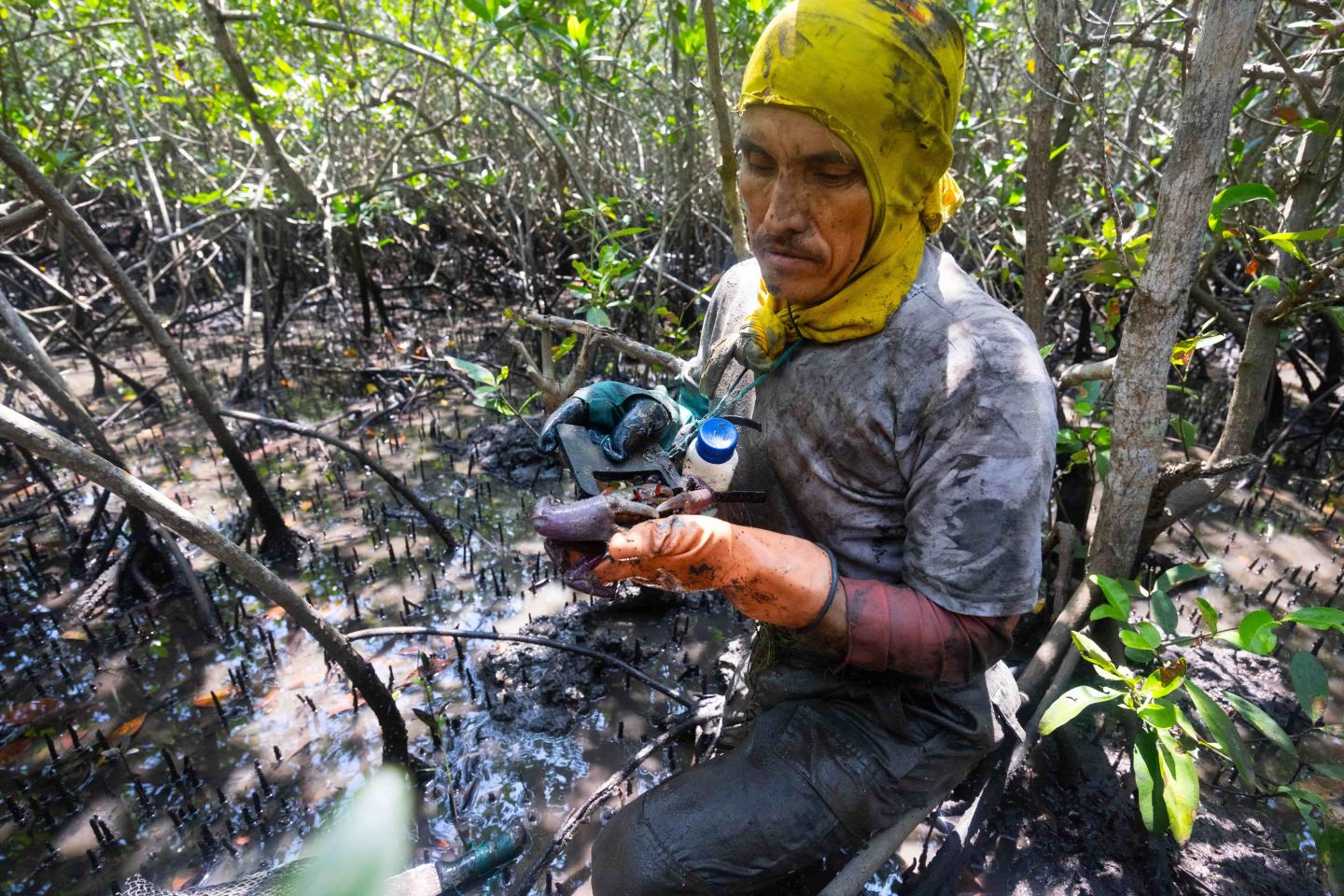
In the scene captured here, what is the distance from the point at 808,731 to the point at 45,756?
3207mm

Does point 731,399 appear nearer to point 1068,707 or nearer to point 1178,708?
point 1068,707

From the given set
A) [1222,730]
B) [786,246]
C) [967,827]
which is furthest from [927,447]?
[967,827]

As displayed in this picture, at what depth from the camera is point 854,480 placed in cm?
161

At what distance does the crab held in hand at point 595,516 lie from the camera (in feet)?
4.58

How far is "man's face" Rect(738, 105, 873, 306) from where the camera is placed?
1366 mm

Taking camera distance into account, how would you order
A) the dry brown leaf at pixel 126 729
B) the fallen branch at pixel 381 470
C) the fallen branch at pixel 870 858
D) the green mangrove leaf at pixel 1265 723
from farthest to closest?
the fallen branch at pixel 381 470 → the dry brown leaf at pixel 126 729 → the green mangrove leaf at pixel 1265 723 → the fallen branch at pixel 870 858

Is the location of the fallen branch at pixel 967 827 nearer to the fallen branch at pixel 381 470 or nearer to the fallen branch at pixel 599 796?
the fallen branch at pixel 599 796

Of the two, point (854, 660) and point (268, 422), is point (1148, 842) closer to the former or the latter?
point (854, 660)

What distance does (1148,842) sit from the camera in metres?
2.36

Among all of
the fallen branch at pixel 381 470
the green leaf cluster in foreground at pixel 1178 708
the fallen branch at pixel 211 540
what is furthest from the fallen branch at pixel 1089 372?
the fallen branch at pixel 381 470

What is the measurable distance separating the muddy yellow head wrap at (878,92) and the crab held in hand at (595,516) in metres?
0.54

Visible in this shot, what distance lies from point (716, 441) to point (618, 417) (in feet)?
1.15

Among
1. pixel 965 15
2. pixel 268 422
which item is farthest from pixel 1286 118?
pixel 268 422

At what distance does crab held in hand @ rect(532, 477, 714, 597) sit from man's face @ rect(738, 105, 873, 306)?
1.69ft
